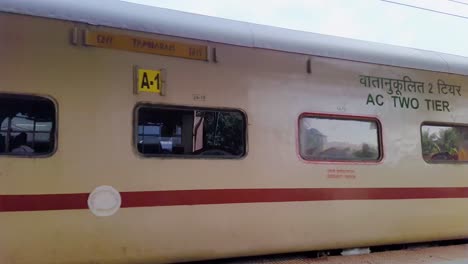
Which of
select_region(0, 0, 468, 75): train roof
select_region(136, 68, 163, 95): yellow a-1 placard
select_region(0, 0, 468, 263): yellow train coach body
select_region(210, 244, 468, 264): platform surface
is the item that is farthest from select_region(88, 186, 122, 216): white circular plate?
select_region(0, 0, 468, 75): train roof

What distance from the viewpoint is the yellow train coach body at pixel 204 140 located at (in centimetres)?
352

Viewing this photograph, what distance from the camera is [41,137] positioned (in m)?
3.55

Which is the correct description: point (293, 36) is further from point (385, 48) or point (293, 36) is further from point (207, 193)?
point (207, 193)

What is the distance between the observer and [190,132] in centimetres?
403

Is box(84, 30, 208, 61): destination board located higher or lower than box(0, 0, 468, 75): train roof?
lower

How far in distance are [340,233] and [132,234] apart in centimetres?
186

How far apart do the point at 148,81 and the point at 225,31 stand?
823 mm

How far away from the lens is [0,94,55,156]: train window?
3.46 metres

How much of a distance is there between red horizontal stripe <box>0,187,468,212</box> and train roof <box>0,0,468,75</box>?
1235 mm

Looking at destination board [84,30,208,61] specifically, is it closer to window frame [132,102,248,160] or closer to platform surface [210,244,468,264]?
window frame [132,102,248,160]

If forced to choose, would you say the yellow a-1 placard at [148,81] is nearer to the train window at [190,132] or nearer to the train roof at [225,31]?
the train window at [190,132]

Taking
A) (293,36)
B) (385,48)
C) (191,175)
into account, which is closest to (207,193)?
(191,175)

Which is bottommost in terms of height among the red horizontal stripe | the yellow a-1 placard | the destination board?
the red horizontal stripe

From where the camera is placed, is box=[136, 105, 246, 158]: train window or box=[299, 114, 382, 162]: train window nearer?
box=[136, 105, 246, 158]: train window
